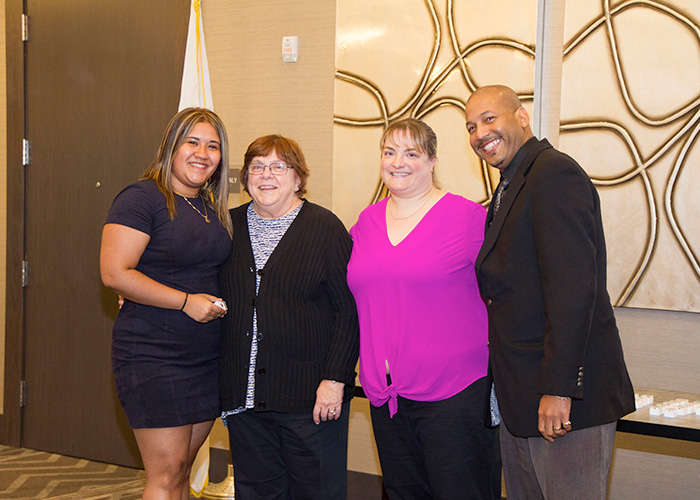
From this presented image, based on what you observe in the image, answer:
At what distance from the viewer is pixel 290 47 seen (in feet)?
11.1

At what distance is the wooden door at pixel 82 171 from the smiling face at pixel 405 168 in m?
1.90

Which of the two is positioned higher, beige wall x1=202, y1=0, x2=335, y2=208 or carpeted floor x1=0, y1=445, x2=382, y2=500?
beige wall x1=202, y1=0, x2=335, y2=208

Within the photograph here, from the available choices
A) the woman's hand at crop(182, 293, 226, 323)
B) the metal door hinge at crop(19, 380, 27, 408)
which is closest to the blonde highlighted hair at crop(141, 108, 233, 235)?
the woman's hand at crop(182, 293, 226, 323)

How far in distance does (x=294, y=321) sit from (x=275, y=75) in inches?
73.3

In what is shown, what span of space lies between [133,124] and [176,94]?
328mm

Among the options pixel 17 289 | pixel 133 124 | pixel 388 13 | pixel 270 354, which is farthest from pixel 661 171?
pixel 17 289

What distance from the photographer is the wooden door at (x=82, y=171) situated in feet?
11.8

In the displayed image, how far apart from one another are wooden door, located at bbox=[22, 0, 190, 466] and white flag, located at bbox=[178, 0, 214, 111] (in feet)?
0.54

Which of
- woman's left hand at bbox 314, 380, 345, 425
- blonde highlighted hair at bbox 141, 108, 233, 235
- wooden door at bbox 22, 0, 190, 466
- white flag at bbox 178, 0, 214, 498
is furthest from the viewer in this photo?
wooden door at bbox 22, 0, 190, 466

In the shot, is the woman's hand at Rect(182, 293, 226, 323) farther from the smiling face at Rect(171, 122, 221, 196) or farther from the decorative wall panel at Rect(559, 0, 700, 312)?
the decorative wall panel at Rect(559, 0, 700, 312)

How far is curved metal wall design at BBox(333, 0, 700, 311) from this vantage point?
8.59ft

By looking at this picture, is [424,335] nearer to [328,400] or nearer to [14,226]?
[328,400]

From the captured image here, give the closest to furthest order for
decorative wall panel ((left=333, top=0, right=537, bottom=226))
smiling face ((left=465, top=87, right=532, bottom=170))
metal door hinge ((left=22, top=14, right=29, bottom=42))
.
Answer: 1. smiling face ((left=465, top=87, right=532, bottom=170))
2. decorative wall panel ((left=333, top=0, right=537, bottom=226))
3. metal door hinge ((left=22, top=14, right=29, bottom=42))

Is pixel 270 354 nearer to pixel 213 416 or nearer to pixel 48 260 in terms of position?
pixel 213 416
